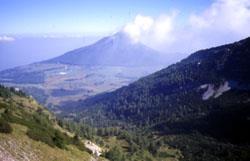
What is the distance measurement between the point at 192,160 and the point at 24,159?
127 metres

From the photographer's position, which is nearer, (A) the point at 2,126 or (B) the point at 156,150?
(A) the point at 2,126

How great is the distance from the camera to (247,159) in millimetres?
133875

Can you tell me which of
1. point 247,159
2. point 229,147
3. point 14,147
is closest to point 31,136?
point 14,147

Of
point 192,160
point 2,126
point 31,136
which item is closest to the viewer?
point 2,126

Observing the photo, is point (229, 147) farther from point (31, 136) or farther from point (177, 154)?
point (31, 136)

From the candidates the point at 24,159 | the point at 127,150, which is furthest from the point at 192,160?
the point at 24,159

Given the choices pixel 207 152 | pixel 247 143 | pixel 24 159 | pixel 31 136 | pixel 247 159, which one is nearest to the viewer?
pixel 24 159

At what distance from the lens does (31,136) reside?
209 ft

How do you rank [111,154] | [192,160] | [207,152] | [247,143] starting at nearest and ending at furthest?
[111,154] < [192,160] < [207,152] < [247,143]

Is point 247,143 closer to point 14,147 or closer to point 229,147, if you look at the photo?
point 229,147

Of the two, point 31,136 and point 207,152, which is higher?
point 31,136

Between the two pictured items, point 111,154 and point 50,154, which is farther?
point 111,154

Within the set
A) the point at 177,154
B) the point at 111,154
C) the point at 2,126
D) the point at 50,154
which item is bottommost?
the point at 177,154

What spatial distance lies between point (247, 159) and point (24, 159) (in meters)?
102
